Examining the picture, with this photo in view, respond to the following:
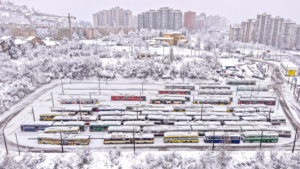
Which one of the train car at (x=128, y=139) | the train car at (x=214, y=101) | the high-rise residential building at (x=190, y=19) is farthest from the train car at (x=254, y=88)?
the high-rise residential building at (x=190, y=19)

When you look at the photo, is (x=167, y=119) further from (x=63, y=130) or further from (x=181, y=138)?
(x=63, y=130)

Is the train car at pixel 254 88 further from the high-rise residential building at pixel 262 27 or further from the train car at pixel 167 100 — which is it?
the high-rise residential building at pixel 262 27

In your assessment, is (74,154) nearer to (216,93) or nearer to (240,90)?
(216,93)

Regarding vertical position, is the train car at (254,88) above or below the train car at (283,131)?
above

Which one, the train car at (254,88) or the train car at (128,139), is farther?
the train car at (254,88)

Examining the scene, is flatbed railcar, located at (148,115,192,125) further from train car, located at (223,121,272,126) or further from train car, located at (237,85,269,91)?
train car, located at (237,85,269,91)

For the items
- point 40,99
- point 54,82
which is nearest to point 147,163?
point 40,99

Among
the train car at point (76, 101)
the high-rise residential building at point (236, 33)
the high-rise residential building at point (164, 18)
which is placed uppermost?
the high-rise residential building at point (164, 18)
